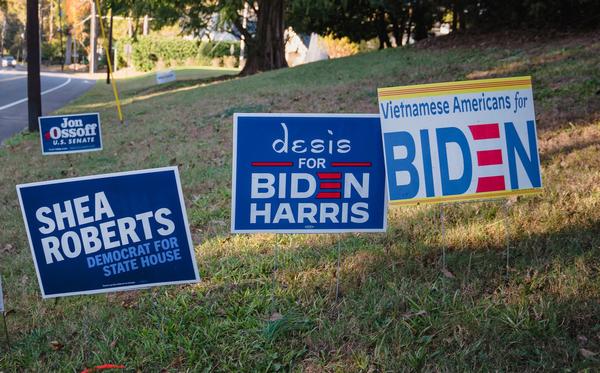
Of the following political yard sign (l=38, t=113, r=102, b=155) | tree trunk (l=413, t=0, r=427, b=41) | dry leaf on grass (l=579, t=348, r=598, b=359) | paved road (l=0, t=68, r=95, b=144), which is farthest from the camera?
tree trunk (l=413, t=0, r=427, b=41)

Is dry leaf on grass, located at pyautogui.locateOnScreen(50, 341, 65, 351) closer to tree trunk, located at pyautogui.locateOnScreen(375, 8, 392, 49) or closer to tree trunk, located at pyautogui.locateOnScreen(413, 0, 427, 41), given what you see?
tree trunk, located at pyautogui.locateOnScreen(413, 0, 427, 41)

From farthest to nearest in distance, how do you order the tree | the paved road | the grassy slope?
the tree → the paved road → the grassy slope

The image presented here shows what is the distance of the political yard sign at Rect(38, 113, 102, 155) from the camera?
10.4m

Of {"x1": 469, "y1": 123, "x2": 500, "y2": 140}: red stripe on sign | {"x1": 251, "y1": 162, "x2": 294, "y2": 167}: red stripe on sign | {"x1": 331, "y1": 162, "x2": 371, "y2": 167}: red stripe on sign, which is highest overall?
{"x1": 469, "y1": 123, "x2": 500, "y2": 140}: red stripe on sign

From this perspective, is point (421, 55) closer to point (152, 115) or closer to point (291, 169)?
point (152, 115)

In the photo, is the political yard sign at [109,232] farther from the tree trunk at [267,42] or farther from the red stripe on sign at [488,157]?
the tree trunk at [267,42]

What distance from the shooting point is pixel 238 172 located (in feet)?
14.2

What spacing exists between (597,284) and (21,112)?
2317 centimetres

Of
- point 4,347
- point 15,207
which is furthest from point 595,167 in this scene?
point 15,207

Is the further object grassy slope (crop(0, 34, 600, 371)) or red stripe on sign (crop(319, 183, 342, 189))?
red stripe on sign (crop(319, 183, 342, 189))

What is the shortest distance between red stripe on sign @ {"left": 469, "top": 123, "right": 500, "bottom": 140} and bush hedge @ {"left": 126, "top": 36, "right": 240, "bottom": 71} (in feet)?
Result: 203

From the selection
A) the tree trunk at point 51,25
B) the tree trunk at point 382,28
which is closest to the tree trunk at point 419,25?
the tree trunk at point 382,28

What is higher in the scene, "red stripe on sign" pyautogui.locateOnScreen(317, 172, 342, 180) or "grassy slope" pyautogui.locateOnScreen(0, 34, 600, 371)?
"red stripe on sign" pyautogui.locateOnScreen(317, 172, 342, 180)

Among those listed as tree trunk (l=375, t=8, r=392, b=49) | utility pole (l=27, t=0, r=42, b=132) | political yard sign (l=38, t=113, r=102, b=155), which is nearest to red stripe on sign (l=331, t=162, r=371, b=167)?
political yard sign (l=38, t=113, r=102, b=155)
